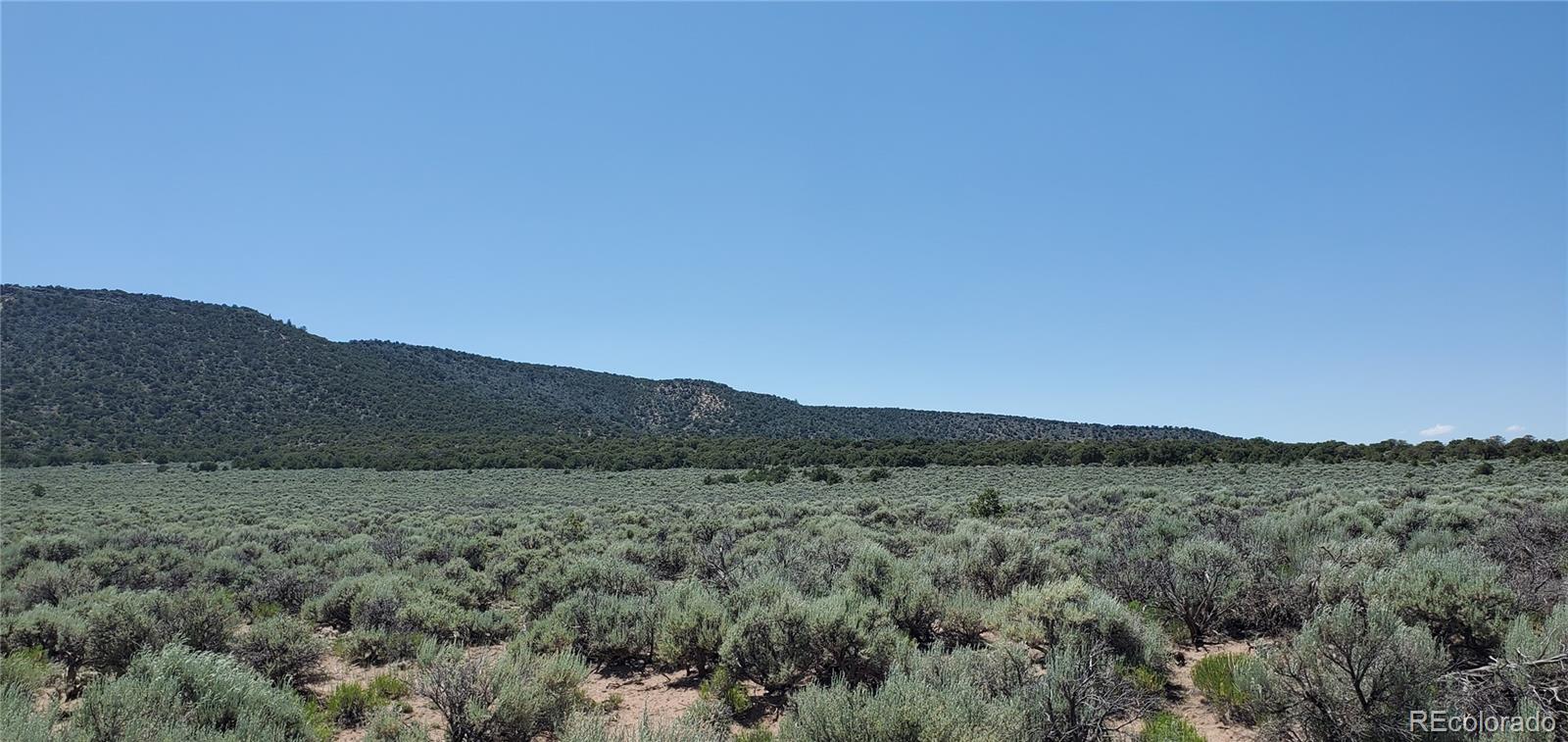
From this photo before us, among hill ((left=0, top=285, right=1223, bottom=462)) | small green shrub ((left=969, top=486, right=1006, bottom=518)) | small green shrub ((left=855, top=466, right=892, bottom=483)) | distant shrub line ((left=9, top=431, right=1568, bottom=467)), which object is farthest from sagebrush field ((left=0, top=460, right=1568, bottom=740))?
hill ((left=0, top=285, right=1223, bottom=462))

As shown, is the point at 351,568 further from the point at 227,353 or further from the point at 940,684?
the point at 227,353

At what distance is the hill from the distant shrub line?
5.42 ft

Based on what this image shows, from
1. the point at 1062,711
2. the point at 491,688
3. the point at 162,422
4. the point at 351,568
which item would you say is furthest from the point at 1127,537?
the point at 162,422

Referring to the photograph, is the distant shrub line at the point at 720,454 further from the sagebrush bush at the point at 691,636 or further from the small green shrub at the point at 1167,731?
the small green shrub at the point at 1167,731

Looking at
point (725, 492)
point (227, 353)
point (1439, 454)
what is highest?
point (227, 353)

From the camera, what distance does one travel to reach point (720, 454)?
51.2 meters

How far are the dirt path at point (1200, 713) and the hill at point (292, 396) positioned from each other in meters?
63.1

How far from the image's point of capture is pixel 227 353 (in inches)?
2685

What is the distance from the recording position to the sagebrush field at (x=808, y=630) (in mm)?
4195

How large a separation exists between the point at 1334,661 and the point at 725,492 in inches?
1018

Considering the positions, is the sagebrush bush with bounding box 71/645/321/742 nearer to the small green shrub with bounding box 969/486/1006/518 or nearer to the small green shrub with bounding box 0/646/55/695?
the small green shrub with bounding box 0/646/55/695

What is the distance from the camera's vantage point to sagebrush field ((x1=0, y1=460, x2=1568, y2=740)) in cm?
420
